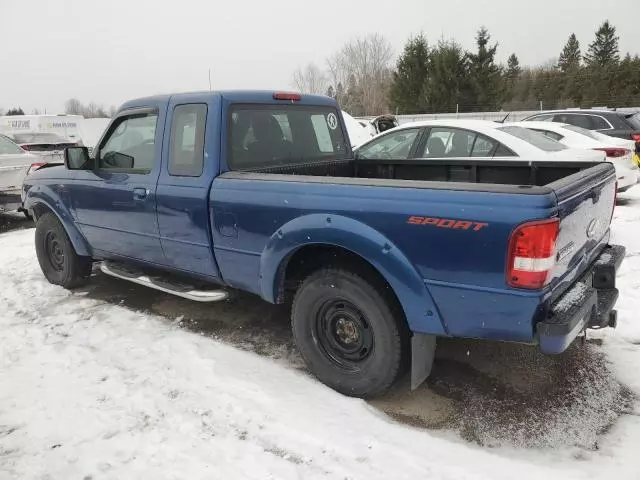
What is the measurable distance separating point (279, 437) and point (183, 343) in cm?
146

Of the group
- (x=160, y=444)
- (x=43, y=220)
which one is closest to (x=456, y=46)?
(x=43, y=220)

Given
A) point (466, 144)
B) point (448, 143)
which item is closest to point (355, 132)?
point (448, 143)

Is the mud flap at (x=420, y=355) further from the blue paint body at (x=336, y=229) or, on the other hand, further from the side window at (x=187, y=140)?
the side window at (x=187, y=140)

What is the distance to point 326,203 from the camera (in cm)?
297

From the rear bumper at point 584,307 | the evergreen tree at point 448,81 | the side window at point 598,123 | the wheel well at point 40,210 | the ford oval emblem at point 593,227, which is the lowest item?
the rear bumper at point 584,307

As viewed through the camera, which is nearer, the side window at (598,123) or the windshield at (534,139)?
the windshield at (534,139)

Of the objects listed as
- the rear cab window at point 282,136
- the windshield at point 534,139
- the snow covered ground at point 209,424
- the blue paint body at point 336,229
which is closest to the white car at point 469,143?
the windshield at point 534,139

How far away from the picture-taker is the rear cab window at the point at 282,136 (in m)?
3.79

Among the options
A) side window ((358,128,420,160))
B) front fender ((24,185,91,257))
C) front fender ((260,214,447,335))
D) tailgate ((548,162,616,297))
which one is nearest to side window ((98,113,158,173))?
front fender ((24,185,91,257))

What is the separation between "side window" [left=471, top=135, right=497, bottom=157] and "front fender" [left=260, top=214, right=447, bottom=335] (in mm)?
4279

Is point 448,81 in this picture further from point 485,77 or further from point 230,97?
point 230,97

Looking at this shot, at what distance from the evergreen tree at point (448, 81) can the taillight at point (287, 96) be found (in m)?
32.7

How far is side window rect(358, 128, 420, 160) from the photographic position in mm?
7262

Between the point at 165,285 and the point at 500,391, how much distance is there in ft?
8.72
